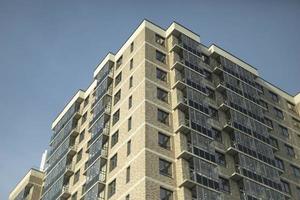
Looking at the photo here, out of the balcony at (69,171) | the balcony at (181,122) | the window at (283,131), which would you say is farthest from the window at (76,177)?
the window at (283,131)

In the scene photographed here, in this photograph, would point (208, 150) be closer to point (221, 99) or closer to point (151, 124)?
point (151, 124)

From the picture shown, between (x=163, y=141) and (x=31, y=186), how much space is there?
28420 mm

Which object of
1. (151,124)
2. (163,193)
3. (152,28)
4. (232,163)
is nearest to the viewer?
(163,193)

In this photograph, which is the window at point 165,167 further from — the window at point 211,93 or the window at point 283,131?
the window at point 283,131

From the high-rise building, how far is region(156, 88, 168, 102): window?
15 cm

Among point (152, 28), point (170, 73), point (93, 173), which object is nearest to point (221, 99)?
point (170, 73)

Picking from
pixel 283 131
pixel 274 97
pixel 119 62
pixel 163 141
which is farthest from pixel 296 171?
pixel 119 62

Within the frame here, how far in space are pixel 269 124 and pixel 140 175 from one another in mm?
23748

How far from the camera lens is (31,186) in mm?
68000

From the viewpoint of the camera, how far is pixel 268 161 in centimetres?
5366

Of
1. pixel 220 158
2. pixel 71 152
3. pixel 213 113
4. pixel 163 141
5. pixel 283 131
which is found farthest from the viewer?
pixel 283 131

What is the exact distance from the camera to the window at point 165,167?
4469 cm

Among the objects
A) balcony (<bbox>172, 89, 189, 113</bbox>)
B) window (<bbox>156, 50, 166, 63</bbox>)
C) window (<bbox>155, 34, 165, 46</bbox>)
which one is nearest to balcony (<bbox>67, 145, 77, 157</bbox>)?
window (<bbox>156, 50, 166, 63</bbox>)

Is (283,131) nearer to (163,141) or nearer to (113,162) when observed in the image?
(163,141)
